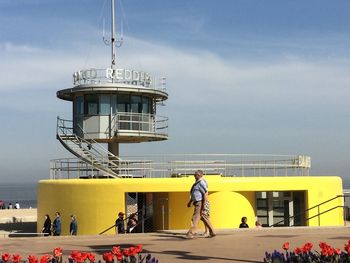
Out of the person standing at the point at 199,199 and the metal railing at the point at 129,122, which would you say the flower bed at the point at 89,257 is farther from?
the metal railing at the point at 129,122

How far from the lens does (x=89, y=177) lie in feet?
89.2

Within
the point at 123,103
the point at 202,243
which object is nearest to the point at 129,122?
the point at 123,103

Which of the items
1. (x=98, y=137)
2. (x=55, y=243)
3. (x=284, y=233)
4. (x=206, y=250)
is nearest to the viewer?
(x=206, y=250)

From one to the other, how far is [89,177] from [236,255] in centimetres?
1660

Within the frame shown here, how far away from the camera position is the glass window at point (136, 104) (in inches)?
1181

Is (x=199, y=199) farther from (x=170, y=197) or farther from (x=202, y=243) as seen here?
(x=170, y=197)

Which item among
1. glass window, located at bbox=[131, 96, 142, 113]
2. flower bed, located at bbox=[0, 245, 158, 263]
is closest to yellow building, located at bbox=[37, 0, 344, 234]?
glass window, located at bbox=[131, 96, 142, 113]

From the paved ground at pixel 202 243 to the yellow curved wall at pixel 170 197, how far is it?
343 inches

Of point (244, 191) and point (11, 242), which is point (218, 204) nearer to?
point (244, 191)

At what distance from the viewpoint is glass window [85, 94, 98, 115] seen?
29753 millimetres

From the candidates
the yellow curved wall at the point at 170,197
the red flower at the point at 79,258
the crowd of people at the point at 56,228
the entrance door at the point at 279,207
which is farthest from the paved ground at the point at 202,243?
the entrance door at the point at 279,207

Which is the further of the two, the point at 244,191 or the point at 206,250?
the point at 244,191

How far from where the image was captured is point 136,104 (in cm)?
3008

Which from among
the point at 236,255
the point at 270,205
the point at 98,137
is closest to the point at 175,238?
the point at 236,255
